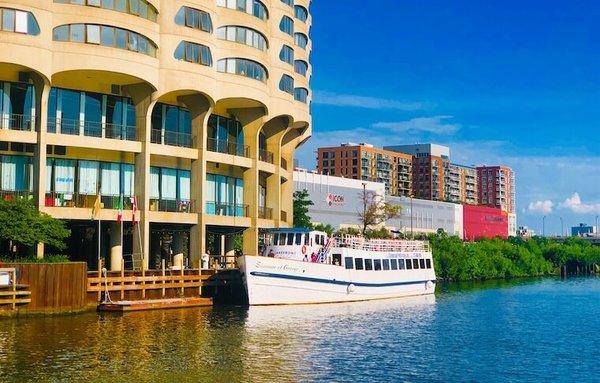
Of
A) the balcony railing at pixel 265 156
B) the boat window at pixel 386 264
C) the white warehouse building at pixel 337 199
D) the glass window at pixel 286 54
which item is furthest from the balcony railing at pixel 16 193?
the white warehouse building at pixel 337 199

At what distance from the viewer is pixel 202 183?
6756 centimetres

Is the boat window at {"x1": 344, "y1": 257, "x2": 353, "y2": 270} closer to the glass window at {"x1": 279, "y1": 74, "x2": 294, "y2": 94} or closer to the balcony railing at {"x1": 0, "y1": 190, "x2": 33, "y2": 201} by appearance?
the glass window at {"x1": 279, "y1": 74, "x2": 294, "y2": 94}

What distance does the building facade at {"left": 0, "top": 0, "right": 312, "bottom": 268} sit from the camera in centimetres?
5862

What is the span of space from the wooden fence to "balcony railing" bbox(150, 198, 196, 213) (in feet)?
52.5

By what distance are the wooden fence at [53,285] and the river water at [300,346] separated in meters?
1.34

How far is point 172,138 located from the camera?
6981 centimetres

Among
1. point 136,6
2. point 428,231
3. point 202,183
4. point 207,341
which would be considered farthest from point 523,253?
point 207,341

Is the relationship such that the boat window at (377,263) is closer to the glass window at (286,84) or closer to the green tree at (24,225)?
the glass window at (286,84)

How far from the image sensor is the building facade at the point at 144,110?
2308 inches

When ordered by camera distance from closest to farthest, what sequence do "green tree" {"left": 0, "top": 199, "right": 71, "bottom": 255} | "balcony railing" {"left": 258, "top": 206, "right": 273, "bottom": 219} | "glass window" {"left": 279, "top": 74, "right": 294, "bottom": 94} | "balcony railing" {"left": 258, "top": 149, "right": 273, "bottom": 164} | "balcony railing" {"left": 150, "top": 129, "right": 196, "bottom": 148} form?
"green tree" {"left": 0, "top": 199, "right": 71, "bottom": 255} → "balcony railing" {"left": 150, "top": 129, "right": 196, "bottom": 148} → "glass window" {"left": 279, "top": 74, "right": 294, "bottom": 94} → "balcony railing" {"left": 258, "top": 149, "right": 273, "bottom": 164} → "balcony railing" {"left": 258, "top": 206, "right": 273, "bottom": 219}

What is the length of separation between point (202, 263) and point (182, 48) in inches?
699

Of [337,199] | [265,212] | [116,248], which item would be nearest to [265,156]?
[265,212]

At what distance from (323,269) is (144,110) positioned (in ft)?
62.9

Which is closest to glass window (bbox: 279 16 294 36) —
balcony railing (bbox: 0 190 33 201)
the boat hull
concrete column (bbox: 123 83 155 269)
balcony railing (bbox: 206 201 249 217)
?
balcony railing (bbox: 206 201 249 217)
